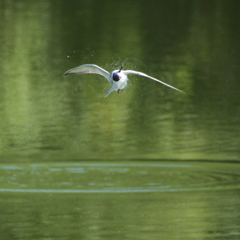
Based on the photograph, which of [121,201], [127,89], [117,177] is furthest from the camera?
[127,89]

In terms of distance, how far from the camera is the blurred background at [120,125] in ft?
32.7

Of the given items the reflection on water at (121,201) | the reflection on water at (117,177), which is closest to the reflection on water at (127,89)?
the reflection on water at (117,177)

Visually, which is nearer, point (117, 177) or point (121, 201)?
point (121, 201)

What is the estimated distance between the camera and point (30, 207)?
10.2 meters

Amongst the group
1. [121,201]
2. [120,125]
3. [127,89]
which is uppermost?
[127,89]

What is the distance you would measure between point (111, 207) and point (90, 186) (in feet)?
3.17

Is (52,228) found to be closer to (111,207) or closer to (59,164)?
(111,207)

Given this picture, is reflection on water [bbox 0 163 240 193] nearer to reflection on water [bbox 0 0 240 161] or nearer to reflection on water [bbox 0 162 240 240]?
reflection on water [bbox 0 162 240 240]

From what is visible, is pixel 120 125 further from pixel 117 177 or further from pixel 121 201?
pixel 121 201

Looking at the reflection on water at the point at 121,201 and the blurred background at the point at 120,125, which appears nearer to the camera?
the reflection on water at the point at 121,201

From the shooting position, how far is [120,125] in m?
15.8

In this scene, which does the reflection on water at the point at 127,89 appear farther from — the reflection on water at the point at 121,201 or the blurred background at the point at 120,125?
the reflection on water at the point at 121,201

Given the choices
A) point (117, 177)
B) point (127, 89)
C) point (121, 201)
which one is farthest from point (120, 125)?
point (121, 201)

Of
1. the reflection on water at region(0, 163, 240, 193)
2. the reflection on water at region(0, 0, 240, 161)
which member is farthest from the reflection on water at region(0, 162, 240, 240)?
the reflection on water at region(0, 0, 240, 161)
